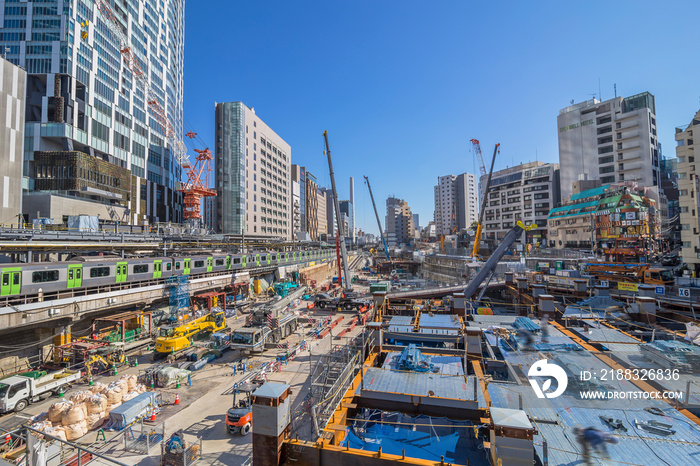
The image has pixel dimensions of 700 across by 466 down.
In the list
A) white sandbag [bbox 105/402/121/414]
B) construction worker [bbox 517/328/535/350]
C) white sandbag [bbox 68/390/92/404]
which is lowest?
white sandbag [bbox 105/402/121/414]

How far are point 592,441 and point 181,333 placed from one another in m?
20.4

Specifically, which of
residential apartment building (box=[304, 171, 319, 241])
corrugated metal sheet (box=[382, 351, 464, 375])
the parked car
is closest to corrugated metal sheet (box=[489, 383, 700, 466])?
corrugated metal sheet (box=[382, 351, 464, 375])

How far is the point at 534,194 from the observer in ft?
268

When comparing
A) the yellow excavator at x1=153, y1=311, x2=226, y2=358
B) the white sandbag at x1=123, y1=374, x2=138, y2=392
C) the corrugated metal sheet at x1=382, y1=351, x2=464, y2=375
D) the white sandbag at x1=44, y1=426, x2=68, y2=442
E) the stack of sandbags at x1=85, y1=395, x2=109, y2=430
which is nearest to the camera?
the corrugated metal sheet at x1=382, y1=351, x2=464, y2=375

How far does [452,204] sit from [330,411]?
169 m

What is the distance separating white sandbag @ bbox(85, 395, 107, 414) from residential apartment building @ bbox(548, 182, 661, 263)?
1997 inches

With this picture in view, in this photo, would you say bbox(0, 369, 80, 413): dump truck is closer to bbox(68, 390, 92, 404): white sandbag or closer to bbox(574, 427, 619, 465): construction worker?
bbox(68, 390, 92, 404): white sandbag

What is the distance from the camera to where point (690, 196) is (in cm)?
3288

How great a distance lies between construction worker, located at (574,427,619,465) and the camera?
21.8ft

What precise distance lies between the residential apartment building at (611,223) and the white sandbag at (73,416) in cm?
5130

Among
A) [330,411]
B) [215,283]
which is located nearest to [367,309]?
[215,283]

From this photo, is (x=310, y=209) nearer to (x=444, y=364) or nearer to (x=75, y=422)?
(x=75, y=422)

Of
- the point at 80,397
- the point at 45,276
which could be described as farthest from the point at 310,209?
the point at 80,397

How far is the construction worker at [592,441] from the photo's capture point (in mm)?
6637
